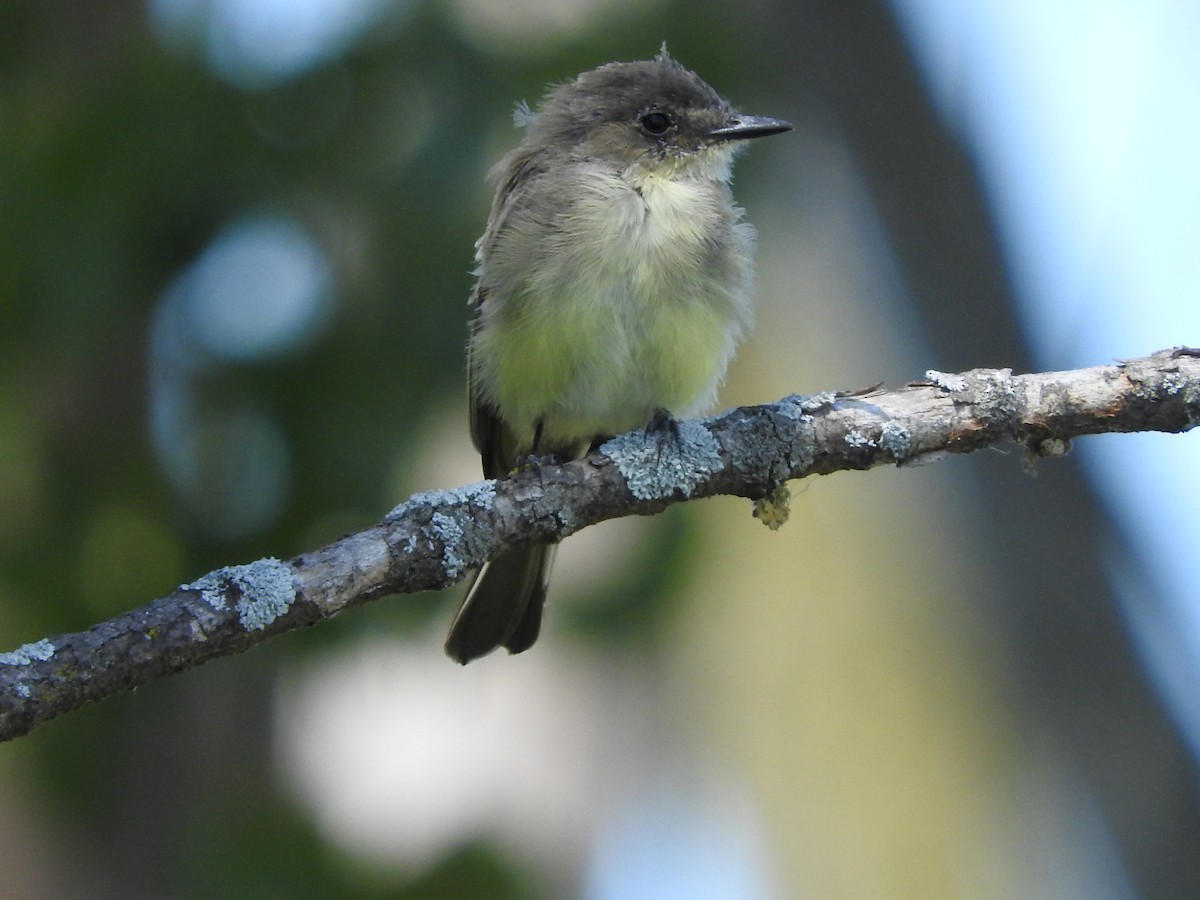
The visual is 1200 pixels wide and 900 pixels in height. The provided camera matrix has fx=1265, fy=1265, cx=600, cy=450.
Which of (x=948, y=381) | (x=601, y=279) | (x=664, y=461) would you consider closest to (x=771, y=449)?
(x=664, y=461)

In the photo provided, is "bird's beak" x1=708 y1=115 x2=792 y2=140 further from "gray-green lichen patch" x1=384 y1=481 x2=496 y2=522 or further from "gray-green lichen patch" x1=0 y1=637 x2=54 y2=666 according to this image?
"gray-green lichen patch" x1=0 y1=637 x2=54 y2=666

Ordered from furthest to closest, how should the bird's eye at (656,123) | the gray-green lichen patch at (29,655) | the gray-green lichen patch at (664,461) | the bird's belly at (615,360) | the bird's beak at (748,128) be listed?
1. the bird's eye at (656,123)
2. the bird's beak at (748,128)
3. the bird's belly at (615,360)
4. the gray-green lichen patch at (664,461)
5. the gray-green lichen patch at (29,655)

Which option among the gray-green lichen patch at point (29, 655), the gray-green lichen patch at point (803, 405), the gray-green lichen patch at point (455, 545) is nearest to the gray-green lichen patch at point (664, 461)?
the gray-green lichen patch at point (803, 405)

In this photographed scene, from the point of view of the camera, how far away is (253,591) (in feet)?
8.22

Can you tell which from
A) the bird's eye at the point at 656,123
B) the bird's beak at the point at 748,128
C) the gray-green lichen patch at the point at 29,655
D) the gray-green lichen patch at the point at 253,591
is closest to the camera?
the gray-green lichen patch at the point at 29,655

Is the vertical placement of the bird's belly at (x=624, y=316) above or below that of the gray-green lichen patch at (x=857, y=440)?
above

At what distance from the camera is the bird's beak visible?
448 cm

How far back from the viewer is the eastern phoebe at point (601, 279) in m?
4.08

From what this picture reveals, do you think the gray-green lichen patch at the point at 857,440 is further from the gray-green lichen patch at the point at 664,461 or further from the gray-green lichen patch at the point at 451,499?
the gray-green lichen patch at the point at 451,499

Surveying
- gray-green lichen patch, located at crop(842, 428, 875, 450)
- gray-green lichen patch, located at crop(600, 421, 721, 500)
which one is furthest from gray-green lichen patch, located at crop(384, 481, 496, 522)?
gray-green lichen patch, located at crop(842, 428, 875, 450)

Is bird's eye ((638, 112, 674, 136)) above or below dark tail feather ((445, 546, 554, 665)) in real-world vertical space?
above

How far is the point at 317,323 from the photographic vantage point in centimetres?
379

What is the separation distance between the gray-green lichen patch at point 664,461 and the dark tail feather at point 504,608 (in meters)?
0.78

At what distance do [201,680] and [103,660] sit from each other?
5.48 feet
